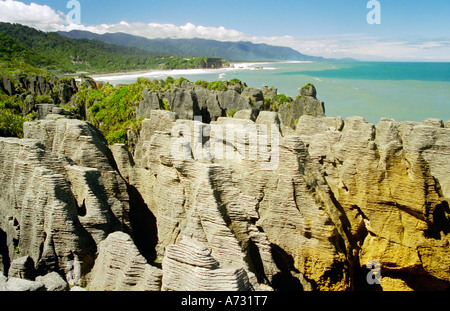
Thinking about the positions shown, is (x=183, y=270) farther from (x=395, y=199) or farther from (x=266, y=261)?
(x=395, y=199)

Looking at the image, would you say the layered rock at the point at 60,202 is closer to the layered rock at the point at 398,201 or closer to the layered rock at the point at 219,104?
the layered rock at the point at 398,201

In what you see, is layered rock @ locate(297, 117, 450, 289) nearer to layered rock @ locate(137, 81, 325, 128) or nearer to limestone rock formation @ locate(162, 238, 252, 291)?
limestone rock formation @ locate(162, 238, 252, 291)

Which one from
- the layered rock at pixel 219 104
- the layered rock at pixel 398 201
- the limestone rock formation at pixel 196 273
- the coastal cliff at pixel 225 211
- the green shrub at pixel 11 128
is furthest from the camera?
the layered rock at pixel 219 104

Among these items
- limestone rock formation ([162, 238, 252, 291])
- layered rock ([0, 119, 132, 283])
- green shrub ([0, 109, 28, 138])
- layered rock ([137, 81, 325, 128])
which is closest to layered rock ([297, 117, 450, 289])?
limestone rock formation ([162, 238, 252, 291])

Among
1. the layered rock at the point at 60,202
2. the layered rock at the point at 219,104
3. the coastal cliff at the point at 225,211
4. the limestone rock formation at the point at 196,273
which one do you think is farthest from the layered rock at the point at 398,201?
the layered rock at the point at 219,104

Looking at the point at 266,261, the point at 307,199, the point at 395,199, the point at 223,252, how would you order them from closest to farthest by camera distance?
the point at 223,252
the point at 266,261
the point at 307,199
the point at 395,199

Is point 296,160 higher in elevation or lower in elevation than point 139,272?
higher

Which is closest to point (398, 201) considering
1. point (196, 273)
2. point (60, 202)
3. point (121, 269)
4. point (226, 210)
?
point (226, 210)

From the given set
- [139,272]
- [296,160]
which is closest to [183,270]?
[139,272]
